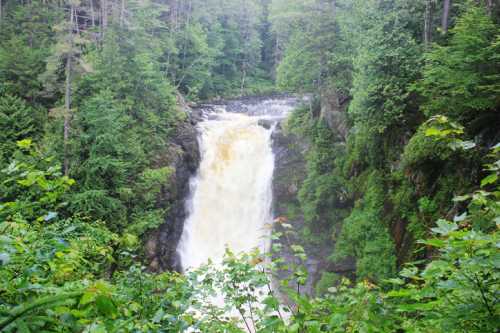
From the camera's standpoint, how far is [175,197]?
16469mm

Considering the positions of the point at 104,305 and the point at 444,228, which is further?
the point at 444,228

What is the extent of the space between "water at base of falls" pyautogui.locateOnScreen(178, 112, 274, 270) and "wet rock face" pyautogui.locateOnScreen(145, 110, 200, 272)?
15.2 inches

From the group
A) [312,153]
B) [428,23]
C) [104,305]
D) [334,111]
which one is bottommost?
[312,153]

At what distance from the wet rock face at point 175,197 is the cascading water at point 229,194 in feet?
1.25

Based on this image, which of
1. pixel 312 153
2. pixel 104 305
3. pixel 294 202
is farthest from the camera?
pixel 294 202

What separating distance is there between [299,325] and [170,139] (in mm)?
16939

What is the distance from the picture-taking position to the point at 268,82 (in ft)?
124

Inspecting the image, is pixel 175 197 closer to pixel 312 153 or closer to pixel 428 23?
pixel 312 153

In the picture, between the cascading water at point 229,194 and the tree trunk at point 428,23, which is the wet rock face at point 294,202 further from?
the tree trunk at point 428,23

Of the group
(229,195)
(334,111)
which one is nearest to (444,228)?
(334,111)

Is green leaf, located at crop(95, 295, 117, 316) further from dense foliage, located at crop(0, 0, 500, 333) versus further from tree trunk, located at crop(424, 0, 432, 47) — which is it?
tree trunk, located at crop(424, 0, 432, 47)

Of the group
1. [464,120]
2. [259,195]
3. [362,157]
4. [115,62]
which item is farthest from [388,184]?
[115,62]

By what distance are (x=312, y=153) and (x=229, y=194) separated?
4.55 metres

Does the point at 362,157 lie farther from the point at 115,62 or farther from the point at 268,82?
the point at 268,82
